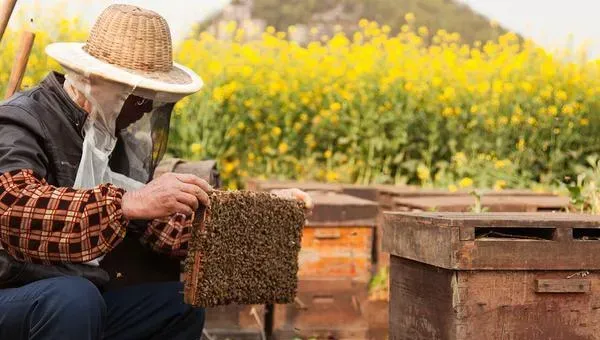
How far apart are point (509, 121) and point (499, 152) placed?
1.10 ft

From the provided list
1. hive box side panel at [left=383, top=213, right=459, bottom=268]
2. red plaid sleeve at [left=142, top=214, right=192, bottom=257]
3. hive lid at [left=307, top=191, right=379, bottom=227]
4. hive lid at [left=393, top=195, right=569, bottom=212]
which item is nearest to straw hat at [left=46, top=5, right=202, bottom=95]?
red plaid sleeve at [left=142, top=214, right=192, bottom=257]

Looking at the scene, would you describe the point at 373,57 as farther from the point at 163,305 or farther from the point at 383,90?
the point at 163,305

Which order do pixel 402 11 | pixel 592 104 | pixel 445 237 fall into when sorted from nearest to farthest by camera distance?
pixel 445 237
pixel 592 104
pixel 402 11

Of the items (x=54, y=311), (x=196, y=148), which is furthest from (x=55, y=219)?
(x=196, y=148)

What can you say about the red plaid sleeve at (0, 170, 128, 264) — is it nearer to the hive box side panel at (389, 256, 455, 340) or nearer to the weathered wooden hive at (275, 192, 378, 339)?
the hive box side panel at (389, 256, 455, 340)

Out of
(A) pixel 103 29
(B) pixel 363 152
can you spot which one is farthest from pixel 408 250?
(B) pixel 363 152

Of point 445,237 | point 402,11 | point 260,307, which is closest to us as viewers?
point 445,237

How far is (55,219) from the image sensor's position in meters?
2.71

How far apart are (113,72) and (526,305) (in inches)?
56.6

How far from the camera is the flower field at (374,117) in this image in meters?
7.23

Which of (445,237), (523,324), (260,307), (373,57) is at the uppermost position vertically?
(373,57)

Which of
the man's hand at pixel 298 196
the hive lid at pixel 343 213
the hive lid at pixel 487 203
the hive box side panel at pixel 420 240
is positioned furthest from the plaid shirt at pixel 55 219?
the hive lid at pixel 487 203

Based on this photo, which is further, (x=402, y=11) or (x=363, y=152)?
(x=402, y=11)

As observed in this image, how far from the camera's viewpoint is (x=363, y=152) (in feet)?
24.8
